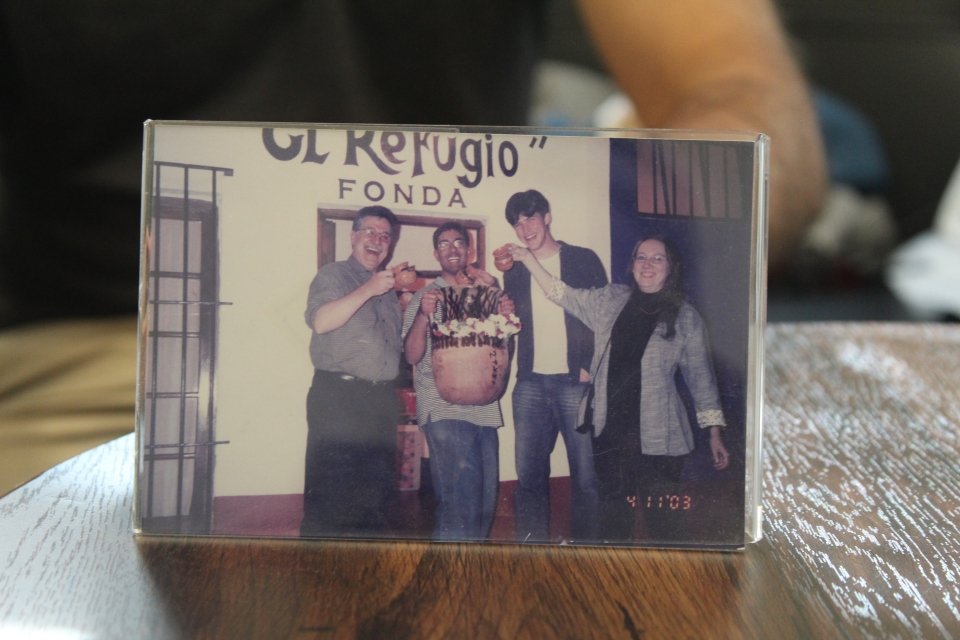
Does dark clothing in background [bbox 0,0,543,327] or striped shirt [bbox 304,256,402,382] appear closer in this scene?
striped shirt [bbox 304,256,402,382]

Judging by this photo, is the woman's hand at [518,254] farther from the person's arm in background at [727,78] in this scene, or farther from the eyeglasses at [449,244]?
the person's arm in background at [727,78]

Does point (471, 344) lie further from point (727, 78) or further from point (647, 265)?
point (727, 78)

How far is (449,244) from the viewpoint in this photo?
34 cm

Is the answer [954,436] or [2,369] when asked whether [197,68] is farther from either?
[954,436]

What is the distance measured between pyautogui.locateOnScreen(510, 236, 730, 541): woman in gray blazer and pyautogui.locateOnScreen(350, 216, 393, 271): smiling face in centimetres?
5

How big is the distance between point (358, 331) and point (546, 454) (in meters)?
0.09

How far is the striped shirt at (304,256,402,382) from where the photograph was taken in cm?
34

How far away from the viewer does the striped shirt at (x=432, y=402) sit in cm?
34

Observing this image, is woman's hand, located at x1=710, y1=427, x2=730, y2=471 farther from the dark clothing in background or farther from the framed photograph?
the dark clothing in background

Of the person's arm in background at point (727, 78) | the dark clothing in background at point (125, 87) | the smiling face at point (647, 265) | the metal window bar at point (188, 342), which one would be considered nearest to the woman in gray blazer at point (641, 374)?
the smiling face at point (647, 265)

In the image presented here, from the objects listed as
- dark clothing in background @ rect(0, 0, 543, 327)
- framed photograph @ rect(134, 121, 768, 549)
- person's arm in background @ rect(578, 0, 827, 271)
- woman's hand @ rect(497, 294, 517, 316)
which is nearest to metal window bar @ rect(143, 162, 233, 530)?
framed photograph @ rect(134, 121, 768, 549)

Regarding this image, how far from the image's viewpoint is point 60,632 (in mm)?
277

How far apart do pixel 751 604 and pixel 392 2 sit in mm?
897

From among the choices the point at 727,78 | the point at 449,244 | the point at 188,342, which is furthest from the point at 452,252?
the point at 727,78
